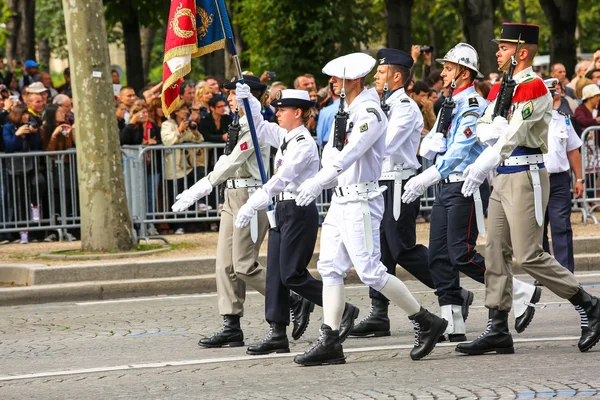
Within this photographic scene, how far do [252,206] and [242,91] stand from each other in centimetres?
101

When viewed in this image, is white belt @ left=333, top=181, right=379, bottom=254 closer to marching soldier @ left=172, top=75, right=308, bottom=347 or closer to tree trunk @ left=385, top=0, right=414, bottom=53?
marching soldier @ left=172, top=75, right=308, bottom=347

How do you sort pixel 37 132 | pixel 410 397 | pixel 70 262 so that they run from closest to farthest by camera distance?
pixel 410 397 < pixel 70 262 < pixel 37 132

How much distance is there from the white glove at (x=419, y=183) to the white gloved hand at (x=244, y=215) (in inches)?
41.6

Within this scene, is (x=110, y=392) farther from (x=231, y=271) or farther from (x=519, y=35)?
(x=519, y=35)

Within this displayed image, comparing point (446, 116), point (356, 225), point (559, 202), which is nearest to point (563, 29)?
point (559, 202)

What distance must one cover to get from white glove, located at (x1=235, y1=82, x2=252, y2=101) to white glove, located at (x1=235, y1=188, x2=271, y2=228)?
0.87 m

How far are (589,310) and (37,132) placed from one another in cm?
883

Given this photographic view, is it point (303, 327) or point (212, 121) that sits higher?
point (212, 121)

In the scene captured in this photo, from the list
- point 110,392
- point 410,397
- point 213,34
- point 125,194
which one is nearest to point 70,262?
point 125,194

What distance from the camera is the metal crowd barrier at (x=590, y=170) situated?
15383 millimetres

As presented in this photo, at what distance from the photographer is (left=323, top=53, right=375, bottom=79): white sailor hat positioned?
7.90 m

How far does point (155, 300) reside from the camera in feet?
38.8

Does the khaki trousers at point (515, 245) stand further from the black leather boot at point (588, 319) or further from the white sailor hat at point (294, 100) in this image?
the white sailor hat at point (294, 100)

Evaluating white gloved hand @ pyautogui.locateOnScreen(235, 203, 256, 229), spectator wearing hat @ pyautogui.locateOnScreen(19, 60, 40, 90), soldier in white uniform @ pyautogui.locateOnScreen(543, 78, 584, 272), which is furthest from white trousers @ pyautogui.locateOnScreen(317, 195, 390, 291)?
spectator wearing hat @ pyautogui.locateOnScreen(19, 60, 40, 90)
